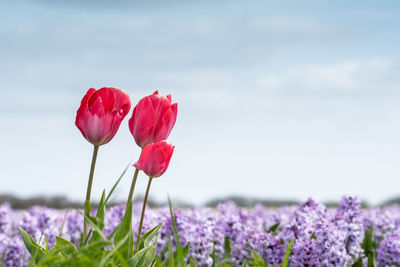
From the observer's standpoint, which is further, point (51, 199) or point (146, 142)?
point (51, 199)

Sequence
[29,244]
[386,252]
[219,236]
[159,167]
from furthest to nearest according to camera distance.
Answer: [219,236] < [386,252] < [29,244] < [159,167]

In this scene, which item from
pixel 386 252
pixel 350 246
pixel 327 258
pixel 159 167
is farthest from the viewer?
pixel 386 252

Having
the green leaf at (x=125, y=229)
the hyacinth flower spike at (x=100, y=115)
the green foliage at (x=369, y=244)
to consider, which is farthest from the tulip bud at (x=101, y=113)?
the green foliage at (x=369, y=244)

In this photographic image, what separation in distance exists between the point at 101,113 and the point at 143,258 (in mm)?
972

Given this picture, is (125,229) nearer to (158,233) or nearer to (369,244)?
(158,233)

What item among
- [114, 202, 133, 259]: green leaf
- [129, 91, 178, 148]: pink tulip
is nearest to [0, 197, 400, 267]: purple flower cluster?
[114, 202, 133, 259]: green leaf

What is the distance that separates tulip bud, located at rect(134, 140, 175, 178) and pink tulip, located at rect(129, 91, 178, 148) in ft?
0.47

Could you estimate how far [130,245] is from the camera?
318cm

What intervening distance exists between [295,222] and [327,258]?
53 cm

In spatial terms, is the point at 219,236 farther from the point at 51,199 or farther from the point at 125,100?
the point at 51,199

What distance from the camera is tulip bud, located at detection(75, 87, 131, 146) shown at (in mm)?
3051

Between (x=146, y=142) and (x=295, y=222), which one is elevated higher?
(x=146, y=142)

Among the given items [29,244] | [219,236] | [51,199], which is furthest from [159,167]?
[51,199]

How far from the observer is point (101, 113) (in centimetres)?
305
